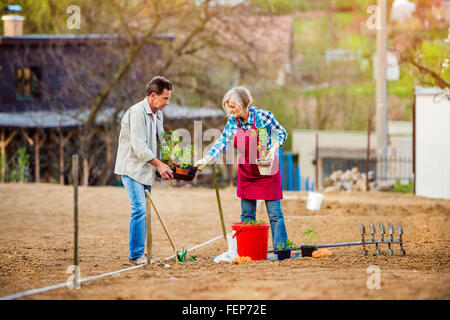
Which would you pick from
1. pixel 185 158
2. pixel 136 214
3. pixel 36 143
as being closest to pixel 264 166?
pixel 185 158

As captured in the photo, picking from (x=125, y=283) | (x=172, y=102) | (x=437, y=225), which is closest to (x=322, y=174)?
(x=172, y=102)

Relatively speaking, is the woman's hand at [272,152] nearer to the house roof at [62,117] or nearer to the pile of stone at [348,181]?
the pile of stone at [348,181]

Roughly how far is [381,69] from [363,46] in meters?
33.9

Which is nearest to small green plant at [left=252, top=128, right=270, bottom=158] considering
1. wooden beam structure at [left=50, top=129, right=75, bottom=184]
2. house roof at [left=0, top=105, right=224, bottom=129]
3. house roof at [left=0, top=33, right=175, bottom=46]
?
house roof at [left=0, top=105, right=224, bottom=129]

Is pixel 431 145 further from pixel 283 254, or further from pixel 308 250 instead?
pixel 283 254

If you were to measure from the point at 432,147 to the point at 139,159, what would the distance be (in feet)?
35.6

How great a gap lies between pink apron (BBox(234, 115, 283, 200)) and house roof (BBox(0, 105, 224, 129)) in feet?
51.2

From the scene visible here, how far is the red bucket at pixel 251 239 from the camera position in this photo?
278 inches

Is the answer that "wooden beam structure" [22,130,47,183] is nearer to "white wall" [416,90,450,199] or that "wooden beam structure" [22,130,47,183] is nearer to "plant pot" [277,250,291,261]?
"white wall" [416,90,450,199]

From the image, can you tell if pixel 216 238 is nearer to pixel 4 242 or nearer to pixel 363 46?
pixel 4 242

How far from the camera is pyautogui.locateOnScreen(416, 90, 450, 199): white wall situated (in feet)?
52.5

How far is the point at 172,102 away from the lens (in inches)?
936

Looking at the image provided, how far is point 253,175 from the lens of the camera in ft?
23.6
